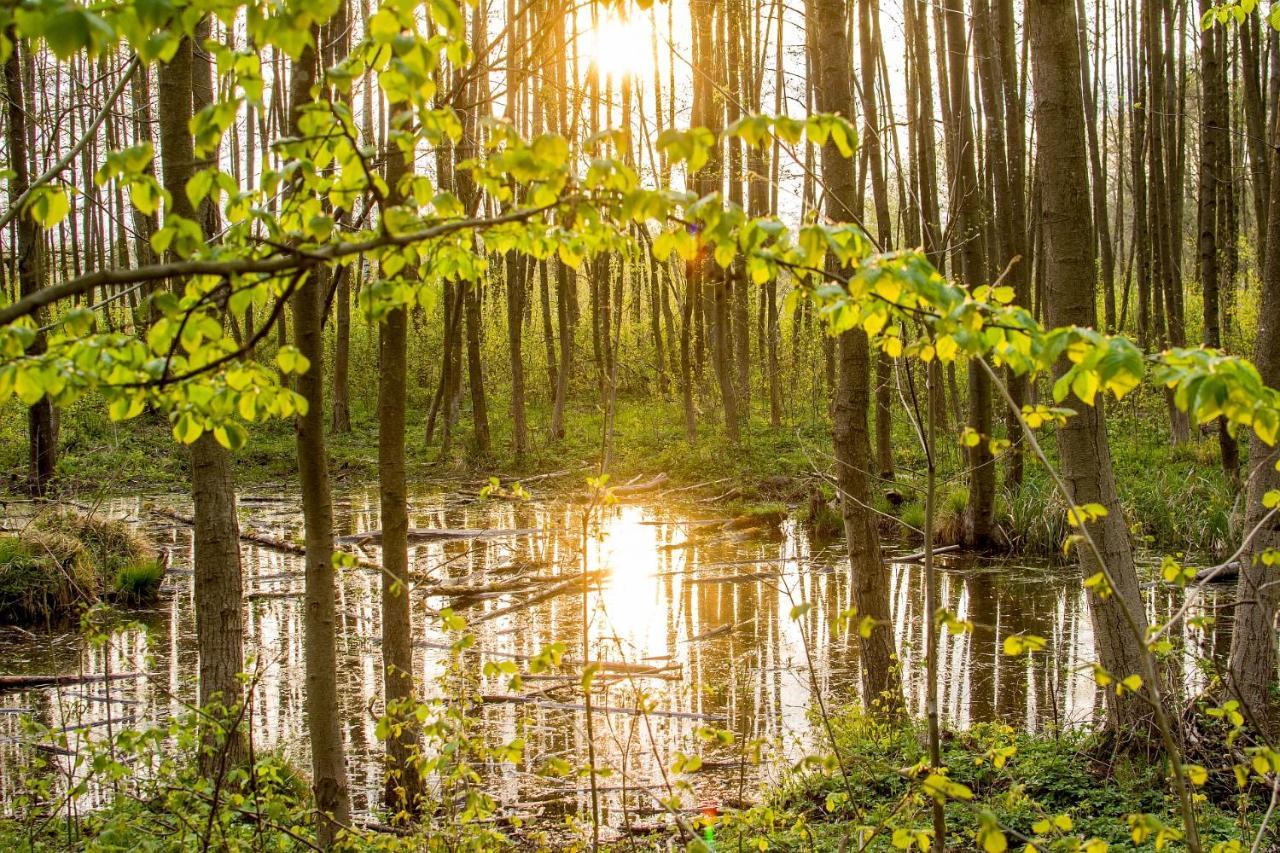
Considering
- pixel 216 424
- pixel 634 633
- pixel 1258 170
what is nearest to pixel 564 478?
pixel 634 633

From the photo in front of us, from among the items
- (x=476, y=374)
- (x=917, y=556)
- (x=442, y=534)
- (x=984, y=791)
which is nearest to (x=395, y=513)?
(x=984, y=791)

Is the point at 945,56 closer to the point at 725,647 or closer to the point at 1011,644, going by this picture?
the point at 725,647

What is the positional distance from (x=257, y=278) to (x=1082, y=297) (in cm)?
383

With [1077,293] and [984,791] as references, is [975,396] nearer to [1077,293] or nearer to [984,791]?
[1077,293]

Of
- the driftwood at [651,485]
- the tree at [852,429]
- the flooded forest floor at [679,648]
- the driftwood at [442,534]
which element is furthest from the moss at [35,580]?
the driftwood at [651,485]

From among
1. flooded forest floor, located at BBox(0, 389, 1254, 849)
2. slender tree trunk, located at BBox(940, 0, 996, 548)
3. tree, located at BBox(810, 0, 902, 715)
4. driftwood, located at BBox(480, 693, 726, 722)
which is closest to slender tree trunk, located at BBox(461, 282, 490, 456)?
flooded forest floor, located at BBox(0, 389, 1254, 849)

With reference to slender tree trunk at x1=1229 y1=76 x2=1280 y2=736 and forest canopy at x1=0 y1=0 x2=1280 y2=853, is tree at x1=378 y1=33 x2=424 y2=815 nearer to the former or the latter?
forest canopy at x1=0 y1=0 x2=1280 y2=853

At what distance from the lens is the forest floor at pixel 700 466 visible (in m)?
10.2

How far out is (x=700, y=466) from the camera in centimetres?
1593

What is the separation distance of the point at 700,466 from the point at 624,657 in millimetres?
12080

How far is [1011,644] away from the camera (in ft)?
7.22

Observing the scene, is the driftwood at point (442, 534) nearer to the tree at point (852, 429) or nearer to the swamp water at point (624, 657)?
the swamp water at point (624, 657)

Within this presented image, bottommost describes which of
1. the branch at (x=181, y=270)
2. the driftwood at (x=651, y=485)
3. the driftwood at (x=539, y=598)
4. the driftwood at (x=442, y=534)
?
the driftwood at (x=539, y=598)

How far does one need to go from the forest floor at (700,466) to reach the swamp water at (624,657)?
1.28m
